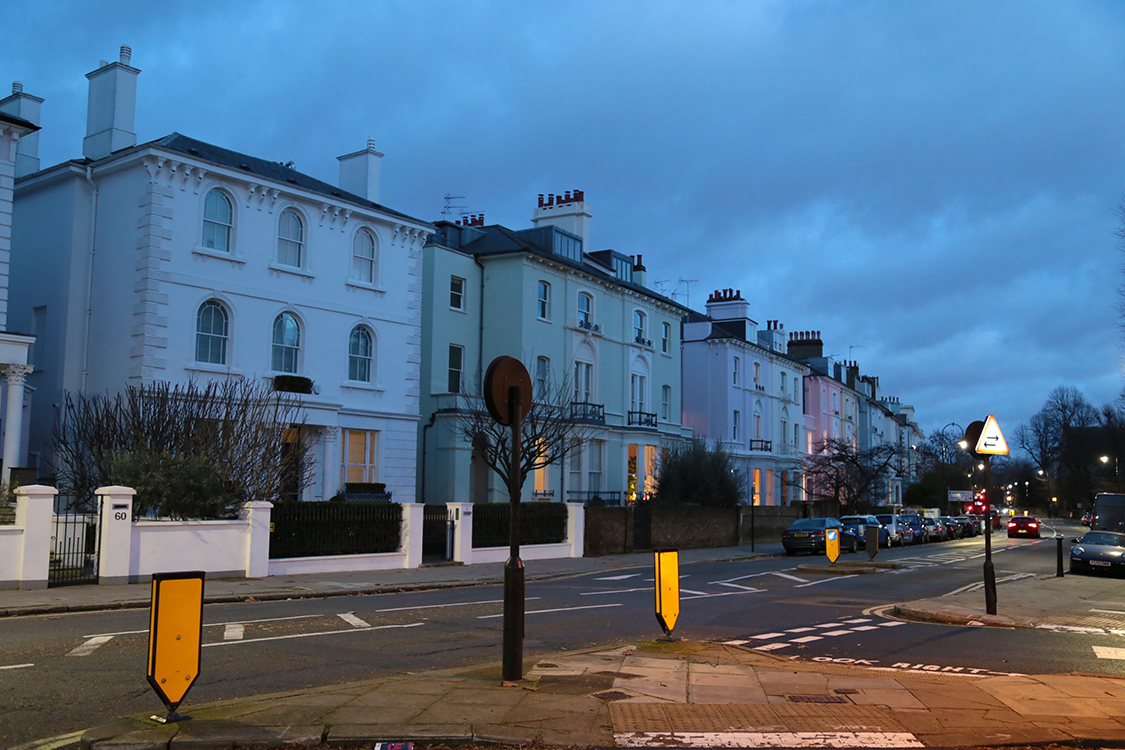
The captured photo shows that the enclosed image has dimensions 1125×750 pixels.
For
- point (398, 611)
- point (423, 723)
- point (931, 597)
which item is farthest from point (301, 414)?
point (423, 723)

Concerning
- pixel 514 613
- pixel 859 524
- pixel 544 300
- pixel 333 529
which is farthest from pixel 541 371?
pixel 514 613

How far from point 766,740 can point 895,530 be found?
40.2 m

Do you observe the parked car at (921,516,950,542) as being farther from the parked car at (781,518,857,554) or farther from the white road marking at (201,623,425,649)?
the white road marking at (201,623,425,649)

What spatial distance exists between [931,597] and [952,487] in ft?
295

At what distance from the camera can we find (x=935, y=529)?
5309 cm

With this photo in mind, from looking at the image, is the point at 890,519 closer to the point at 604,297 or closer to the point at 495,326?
the point at 604,297

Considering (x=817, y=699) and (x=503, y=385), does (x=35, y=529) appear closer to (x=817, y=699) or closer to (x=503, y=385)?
(x=503, y=385)

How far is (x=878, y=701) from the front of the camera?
8.19m

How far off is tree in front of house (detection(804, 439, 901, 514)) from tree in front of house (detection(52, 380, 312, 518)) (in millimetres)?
42396

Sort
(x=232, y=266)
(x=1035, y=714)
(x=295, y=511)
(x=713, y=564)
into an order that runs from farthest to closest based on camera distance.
A: (x=713, y=564)
(x=232, y=266)
(x=295, y=511)
(x=1035, y=714)

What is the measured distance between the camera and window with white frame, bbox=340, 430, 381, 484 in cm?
3100

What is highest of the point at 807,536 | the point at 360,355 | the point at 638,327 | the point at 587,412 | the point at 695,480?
the point at 638,327

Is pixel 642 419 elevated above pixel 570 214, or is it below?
below

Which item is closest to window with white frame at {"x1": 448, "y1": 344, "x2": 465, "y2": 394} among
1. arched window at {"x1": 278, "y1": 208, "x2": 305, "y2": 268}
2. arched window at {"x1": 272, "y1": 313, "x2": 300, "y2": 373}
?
arched window at {"x1": 272, "y1": 313, "x2": 300, "y2": 373}
